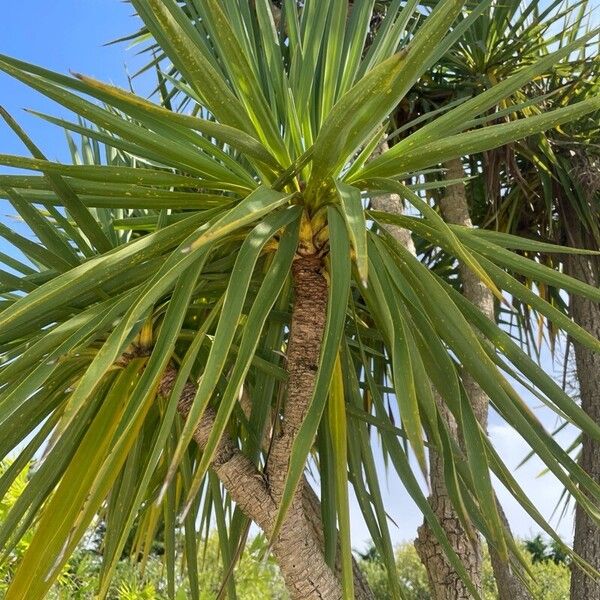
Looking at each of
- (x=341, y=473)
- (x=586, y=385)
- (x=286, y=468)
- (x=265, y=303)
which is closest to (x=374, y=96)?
(x=265, y=303)

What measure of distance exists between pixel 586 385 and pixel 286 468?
2168 mm

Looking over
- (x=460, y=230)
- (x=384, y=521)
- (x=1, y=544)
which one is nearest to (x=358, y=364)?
(x=384, y=521)

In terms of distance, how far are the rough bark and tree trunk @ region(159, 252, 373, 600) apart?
135 cm

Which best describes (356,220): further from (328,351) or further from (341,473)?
(341,473)

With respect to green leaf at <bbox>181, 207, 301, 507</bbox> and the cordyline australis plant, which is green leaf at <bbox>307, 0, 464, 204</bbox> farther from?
green leaf at <bbox>181, 207, 301, 507</bbox>

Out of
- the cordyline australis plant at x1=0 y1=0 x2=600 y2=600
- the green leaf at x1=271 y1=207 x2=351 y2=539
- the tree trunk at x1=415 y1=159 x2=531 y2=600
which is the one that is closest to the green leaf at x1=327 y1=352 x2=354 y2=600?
the cordyline australis plant at x1=0 y1=0 x2=600 y2=600

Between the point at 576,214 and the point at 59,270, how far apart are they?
9.32 ft

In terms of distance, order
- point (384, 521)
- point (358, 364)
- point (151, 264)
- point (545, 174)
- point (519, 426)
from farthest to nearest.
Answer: point (545, 174) < point (358, 364) < point (384, 521) < point (151, 264) < point (519, 426)

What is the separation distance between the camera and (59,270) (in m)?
1.77

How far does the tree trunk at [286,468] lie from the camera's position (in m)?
1.60

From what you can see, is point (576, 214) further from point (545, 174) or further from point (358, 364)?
point (358, 364)

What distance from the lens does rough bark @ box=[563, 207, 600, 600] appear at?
2.94m

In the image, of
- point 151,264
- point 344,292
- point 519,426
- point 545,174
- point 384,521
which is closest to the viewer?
point 344,292

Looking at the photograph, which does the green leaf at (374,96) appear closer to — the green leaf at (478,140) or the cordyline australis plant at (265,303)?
the cordyline australis plant at (265,303)
